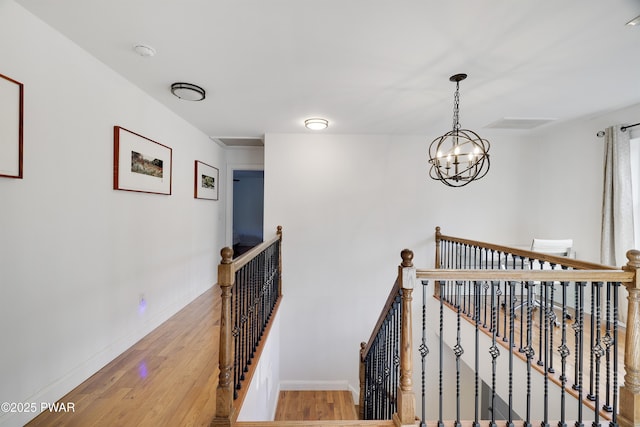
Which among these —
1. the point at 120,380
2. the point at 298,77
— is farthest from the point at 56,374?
the point at 298,77

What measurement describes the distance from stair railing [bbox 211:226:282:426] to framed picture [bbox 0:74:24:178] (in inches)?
51.0

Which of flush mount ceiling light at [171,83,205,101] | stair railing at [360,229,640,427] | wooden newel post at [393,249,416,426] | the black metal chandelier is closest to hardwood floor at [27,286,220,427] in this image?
wooden newel post at [393,249,416,426]

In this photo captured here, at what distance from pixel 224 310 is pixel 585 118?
193 inches

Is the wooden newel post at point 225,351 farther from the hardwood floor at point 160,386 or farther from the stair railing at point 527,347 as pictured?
the stair railing at point 527,347

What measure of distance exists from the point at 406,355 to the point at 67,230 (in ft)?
7.90

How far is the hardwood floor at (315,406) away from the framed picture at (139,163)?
127 inches

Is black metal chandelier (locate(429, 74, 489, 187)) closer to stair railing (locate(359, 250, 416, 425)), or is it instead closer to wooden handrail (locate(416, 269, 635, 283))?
wooden handrail (locate(416, 269, 635, 283))

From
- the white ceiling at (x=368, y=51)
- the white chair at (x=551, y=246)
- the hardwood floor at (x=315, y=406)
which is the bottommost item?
the hardwood floor at (x=315, y=406)

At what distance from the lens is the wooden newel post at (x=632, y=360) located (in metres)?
1.58

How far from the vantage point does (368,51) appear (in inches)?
85.0

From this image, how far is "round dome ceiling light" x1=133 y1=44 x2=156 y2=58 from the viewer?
210cm

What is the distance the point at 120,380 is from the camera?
2143 millimetres

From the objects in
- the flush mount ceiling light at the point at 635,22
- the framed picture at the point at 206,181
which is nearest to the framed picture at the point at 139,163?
the framed picture at the point at 206,181

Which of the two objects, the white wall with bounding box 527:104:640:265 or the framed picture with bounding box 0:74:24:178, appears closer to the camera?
the framed picture with bounding box 0:74:24:178
